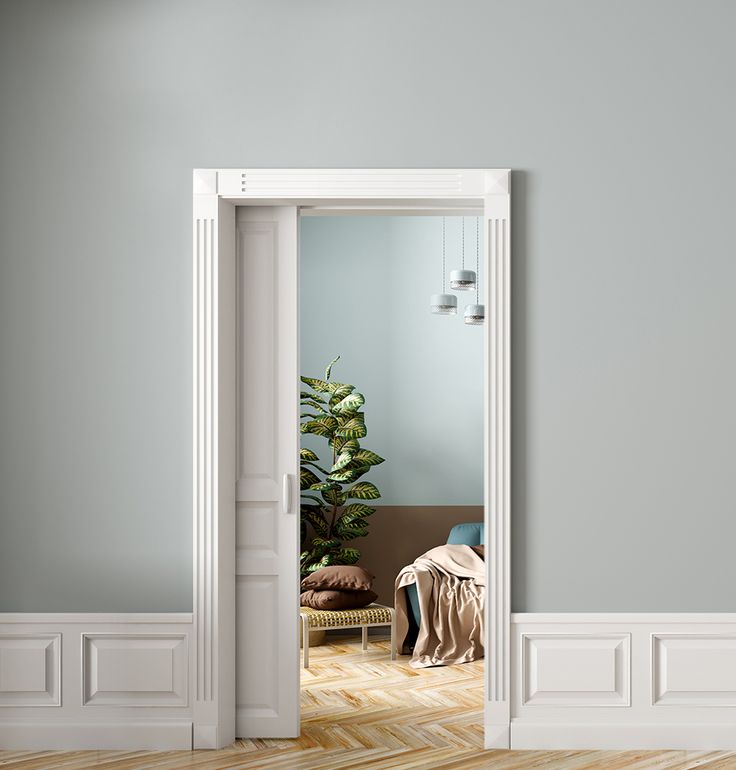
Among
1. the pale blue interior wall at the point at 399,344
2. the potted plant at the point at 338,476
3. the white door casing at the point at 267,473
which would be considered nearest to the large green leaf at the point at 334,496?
the potted plant at the point at 338,476

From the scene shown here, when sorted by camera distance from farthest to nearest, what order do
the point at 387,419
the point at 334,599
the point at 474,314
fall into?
the point at 387,419
the point at 474,314
the point at 334,599

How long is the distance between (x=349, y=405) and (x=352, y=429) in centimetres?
16

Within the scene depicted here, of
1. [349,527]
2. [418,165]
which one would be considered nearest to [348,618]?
[349,527]

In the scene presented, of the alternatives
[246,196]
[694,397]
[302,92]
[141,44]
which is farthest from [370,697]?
[141,44]

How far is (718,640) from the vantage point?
317 centimetres

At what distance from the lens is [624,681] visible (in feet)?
10.4

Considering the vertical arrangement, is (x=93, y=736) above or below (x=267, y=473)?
below

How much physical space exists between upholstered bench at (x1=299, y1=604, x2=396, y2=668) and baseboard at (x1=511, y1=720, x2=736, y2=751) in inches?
68.0

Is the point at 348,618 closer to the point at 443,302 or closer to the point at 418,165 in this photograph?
the point at 443,302

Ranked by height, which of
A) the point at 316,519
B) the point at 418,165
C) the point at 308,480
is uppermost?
the point at 418,165

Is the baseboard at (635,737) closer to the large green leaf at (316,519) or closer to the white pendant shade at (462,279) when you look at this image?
the large green leaf at (316,519)

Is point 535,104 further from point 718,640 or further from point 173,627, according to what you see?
point 173,627

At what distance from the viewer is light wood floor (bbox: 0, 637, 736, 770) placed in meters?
3.01

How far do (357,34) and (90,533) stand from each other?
211 centimetres
